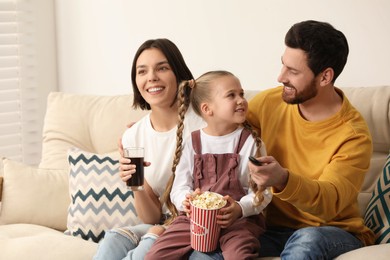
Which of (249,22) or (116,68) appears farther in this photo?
(116,68)

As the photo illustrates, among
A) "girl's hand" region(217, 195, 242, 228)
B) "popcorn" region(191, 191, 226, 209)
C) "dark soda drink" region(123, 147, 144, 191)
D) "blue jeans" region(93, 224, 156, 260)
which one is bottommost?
"blue jeans" region(93, 224, 156, 260)

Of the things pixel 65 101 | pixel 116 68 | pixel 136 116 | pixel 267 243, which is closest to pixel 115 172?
pixel 136 116

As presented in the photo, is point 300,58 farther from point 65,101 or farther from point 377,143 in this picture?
point 65,101

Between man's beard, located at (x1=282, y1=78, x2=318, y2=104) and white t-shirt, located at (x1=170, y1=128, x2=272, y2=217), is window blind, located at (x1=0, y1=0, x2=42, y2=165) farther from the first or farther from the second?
man's beard, located at (x1=282, y1=78, x2=318, y2=104)

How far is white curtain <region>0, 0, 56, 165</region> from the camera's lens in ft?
13.2

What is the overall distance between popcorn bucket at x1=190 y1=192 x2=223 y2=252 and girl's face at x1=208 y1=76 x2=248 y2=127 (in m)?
0.43

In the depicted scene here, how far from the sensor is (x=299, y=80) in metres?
2.41

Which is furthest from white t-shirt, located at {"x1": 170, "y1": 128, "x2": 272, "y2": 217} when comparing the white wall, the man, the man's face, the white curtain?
the white curtain

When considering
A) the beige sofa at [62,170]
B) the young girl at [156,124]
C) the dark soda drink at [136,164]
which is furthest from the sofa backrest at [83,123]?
the dark soda drink at [136,164]

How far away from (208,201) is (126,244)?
1.62 feet

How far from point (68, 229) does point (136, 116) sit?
0.60 m

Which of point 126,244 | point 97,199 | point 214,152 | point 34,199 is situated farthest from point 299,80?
point 34,199

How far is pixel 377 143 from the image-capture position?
2676 mm

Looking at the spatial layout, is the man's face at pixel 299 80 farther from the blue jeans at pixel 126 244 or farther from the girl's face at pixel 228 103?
the blue jeans at pixel 126 244
